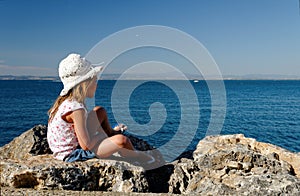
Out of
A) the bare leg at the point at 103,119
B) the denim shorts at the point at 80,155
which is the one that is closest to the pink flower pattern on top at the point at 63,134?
the denim shorts at the point at 80,155

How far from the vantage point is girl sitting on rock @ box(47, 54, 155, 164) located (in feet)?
16.2

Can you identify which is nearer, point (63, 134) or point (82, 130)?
point (82, 130)

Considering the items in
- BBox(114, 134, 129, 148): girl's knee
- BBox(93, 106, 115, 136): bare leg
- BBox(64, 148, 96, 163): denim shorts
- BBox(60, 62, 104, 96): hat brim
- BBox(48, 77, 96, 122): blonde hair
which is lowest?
BBox(64, 148, 96, 163): denim shorts

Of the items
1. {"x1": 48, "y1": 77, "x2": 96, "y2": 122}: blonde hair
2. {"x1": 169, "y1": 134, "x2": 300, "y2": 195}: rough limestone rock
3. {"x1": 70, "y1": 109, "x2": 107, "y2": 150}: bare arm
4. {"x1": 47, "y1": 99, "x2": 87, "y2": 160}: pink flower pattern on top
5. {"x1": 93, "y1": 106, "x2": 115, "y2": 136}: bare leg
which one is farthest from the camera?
{"x1": 93, "y1": 106, "x2": 115, "y2": 136}: bare leg

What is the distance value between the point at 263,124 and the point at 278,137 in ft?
25.2

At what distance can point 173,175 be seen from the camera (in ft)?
17.1

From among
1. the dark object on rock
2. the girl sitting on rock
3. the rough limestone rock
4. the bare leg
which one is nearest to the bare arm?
the girl sitting on rock

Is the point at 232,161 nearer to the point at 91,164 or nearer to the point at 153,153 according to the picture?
the point at 153,153

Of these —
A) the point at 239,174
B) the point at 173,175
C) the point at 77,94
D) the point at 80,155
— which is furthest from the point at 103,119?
the point at 239,174

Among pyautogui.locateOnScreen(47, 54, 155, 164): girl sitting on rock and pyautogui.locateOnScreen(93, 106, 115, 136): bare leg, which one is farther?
pyautogui.locateOnScreen(93, 106, 115, 136): bare leg

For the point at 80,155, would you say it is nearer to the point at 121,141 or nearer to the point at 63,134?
the point at 63,134

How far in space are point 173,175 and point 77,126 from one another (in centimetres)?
185

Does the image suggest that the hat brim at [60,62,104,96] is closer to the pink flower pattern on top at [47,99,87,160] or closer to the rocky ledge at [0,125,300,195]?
the pink flower pattern on top at [47,99,87,160]

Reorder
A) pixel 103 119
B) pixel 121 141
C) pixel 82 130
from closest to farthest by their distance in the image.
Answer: pixel 82 130 → pixel 121 141 → pixel 103 119
